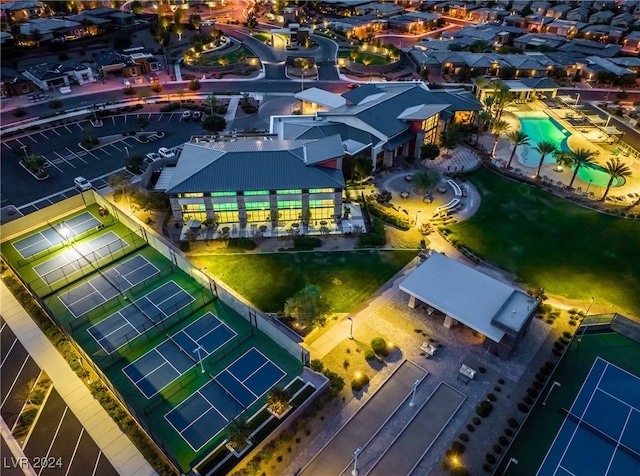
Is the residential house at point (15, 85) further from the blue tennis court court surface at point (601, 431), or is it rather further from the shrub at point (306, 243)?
the blue tennis court court surface at point (601, 431)

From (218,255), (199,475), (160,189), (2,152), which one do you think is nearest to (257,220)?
(218,255)

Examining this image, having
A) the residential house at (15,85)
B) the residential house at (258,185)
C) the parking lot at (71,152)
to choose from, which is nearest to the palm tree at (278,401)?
the residential house at (258,185)

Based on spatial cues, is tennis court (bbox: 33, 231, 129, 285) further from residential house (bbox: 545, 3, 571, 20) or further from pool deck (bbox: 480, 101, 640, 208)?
residential house (bbox: 545, 3, 571, 20)

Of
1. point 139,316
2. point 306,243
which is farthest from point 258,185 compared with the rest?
point 139,316

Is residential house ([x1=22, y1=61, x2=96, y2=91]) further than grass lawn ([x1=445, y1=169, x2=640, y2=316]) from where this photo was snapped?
Yes

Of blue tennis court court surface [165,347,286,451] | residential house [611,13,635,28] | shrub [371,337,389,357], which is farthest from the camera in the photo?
residential house [611,13,635,28]

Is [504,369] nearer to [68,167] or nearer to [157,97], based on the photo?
[68,167]

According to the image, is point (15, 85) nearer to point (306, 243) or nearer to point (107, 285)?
point (107, 285)

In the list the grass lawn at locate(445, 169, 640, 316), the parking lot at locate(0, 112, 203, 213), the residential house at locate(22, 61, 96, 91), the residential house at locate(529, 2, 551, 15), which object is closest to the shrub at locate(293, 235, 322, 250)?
the grass lawn at locate(445, 169, 640, 316)
